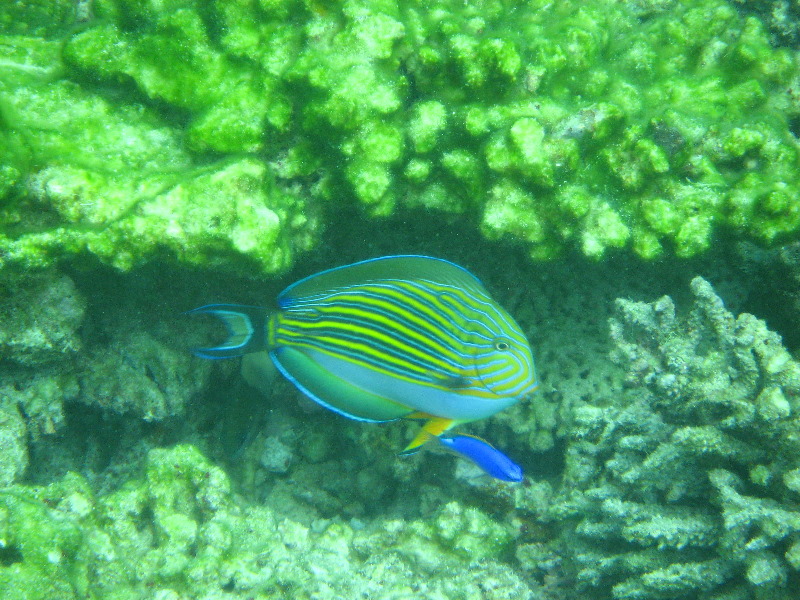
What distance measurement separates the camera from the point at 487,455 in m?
2.60

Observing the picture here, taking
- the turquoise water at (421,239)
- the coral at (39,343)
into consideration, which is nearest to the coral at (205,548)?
the turquoise water at (421,239)

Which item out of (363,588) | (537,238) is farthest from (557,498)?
(537,238)

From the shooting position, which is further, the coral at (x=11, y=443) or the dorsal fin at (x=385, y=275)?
the coral at (x=11, y=443)

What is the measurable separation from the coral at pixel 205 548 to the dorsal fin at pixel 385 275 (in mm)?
1400

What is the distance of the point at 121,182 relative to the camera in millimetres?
2354

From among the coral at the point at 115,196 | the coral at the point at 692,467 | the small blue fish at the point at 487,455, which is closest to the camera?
the coral at the point at 692,467

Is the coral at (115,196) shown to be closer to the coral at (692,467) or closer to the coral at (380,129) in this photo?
the coral at (380,129)

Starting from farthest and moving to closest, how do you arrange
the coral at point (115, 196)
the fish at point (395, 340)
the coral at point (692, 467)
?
the fish at point (395, 340) < the coral at point (115, 196) < the coral at point (692, 467)

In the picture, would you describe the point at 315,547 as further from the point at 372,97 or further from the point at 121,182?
the point at 372,97

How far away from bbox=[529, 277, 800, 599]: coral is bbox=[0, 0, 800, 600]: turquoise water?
1cm

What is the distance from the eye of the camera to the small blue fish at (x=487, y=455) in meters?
2.59

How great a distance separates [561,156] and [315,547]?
289cm

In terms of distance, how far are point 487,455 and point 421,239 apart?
54.5 inches

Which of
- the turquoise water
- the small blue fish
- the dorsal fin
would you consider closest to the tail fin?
the dorsal fin
